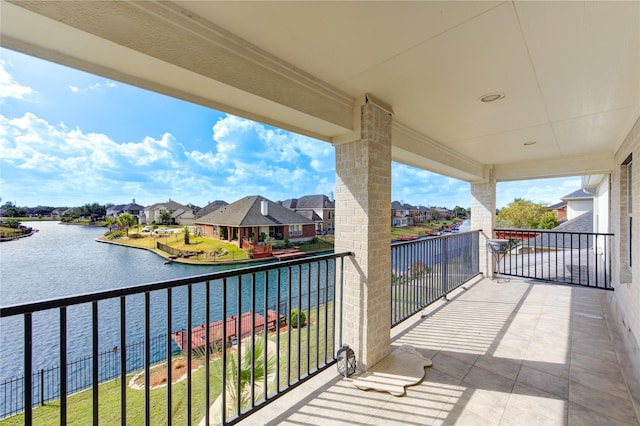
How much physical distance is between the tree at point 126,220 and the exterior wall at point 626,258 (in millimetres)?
7031

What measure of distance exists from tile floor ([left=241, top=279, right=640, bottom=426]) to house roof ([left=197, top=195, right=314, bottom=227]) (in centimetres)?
417

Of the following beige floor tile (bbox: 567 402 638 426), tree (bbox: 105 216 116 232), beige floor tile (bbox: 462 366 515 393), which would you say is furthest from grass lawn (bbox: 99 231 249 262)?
beige floor tile (bbox: 567 402 638 426)

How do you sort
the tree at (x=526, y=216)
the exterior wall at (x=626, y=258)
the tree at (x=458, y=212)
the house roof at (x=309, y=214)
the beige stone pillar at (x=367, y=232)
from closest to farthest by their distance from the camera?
the beige stone pillar at (x=367, y=232)
the exterior wall at (x=626, y=258)
the house roof at (x=309, y=214)
the tree at (x=458, y=212)
the tree at (x=526, y=216)

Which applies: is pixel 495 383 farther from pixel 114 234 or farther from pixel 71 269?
pixel 114 234

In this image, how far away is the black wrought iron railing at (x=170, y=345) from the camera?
1160mm

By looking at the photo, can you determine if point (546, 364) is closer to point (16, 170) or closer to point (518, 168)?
point (518, 168)

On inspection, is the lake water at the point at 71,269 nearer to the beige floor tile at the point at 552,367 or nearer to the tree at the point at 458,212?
the beige floor tile at the point at 552,367

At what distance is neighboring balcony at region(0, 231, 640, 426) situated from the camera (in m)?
1.38

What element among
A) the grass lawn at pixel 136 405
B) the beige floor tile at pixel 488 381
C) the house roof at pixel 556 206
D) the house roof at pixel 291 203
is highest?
the house roof at pixel 556 206

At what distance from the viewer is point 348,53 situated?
178 cm

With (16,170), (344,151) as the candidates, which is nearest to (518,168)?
(344,151)

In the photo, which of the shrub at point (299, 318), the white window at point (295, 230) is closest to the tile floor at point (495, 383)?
the shrub at point (299, 318)

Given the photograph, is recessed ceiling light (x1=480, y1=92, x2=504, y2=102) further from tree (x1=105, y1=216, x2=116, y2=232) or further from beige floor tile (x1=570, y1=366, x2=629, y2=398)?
tree (x1=105, y1=216, x2=116, y2=232)

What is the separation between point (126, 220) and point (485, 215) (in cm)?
725
